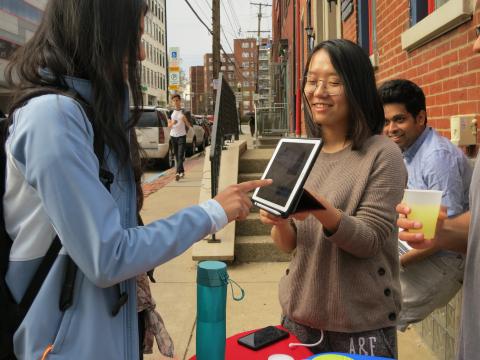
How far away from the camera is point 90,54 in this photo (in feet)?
4.32

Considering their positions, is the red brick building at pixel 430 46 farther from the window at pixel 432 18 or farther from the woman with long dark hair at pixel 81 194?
the woman with long dark hair at pixel 81 194

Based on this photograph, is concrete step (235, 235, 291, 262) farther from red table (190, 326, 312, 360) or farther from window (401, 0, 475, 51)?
red table (190, 326, 312, 360)

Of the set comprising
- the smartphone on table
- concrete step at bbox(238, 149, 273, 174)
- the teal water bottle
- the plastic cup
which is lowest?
the smartphone on table

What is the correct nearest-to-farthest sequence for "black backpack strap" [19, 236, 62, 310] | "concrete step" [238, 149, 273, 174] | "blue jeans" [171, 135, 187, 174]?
"black backpack strap" [19, 236, 62, 310]
"concrete step" [238, 149, 273, 174]
"blue jeans" [171, 135, 187, 174]

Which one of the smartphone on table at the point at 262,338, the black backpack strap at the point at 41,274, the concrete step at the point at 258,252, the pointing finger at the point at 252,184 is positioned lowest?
the concrete step at the point at 258,252

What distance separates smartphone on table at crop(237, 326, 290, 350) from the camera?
1564mm

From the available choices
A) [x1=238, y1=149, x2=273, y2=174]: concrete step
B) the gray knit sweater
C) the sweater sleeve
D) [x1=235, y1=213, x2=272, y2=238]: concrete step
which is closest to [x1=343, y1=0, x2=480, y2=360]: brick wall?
the gray knit sweater

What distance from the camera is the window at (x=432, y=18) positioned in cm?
289

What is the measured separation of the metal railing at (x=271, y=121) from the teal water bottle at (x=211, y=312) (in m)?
15.1

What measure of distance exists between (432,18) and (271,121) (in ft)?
46.5

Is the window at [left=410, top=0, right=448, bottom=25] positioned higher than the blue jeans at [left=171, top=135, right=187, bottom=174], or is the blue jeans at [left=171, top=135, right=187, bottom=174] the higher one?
the window at [left=410, top=0, right=448, bottom=25]

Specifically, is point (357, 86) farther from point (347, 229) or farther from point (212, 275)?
point (212, 275)

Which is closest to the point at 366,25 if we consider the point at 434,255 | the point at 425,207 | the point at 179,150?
the point at 434,255

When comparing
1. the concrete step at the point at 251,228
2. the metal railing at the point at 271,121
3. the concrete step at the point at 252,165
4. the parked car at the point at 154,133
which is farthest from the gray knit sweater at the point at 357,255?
the metal railing at the point at 271,121
